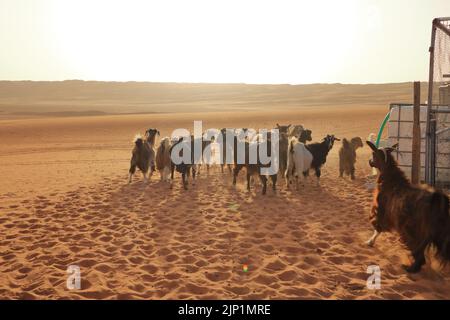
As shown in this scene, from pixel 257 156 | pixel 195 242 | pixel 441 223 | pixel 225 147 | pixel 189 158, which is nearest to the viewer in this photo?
pixel 441 223

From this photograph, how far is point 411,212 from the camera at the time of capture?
19.5ft

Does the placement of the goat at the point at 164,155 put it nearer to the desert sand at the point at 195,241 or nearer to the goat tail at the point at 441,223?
the desert sand at the point at 195,241

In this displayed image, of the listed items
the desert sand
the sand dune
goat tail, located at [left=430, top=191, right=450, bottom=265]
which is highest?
the sand dune

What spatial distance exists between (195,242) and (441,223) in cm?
434

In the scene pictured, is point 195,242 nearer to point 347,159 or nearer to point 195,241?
point 195,241

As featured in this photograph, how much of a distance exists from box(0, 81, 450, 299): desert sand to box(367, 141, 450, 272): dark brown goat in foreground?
0.50 meters

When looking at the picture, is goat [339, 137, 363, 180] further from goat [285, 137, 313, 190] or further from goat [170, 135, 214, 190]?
goat [170, 135, 214, 190]

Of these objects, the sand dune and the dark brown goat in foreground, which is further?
the sand dune

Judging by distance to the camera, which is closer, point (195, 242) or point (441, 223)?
point (441, 223)

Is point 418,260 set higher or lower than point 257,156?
lower

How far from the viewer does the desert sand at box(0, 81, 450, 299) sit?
18.5 ft

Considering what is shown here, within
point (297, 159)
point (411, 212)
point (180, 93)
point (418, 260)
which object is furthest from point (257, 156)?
point (180, 93)

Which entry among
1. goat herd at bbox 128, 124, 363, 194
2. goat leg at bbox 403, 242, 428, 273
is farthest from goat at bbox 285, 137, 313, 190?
goat leg at bbox 403, 242, 428, 273
